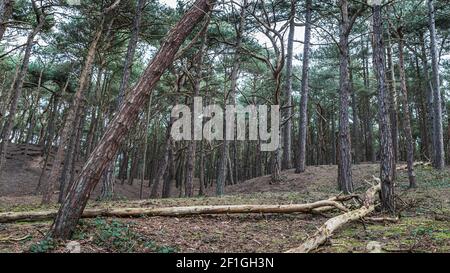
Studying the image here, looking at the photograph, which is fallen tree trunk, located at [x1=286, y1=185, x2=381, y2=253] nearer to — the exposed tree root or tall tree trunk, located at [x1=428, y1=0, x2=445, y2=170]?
the exposed tree root

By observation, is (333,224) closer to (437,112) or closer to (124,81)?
(124,81)

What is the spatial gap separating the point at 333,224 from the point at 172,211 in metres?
3.37

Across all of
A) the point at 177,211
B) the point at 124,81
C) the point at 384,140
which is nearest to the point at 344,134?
the point at 384,140

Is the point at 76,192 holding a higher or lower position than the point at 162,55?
lower

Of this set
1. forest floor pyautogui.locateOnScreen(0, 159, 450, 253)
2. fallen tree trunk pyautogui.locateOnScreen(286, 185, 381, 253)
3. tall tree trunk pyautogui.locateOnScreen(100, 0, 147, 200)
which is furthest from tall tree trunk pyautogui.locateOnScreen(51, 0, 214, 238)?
tall tree trunk pyautogui.locateOnScreen(100, 0, 147, 200)

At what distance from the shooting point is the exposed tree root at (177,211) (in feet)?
20.7

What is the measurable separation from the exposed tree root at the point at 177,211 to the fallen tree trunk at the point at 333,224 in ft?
1.64

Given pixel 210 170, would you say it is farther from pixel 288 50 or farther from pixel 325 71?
pixel 288 50

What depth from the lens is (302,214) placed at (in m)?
7.48

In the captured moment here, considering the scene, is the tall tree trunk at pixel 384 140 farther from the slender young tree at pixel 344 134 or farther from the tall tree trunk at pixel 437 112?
the tall tree trunk at pixel 437 112

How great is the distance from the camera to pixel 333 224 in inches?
219

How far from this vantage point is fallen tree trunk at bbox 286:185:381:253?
4426mm

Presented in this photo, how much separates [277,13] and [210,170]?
22.3 meters
